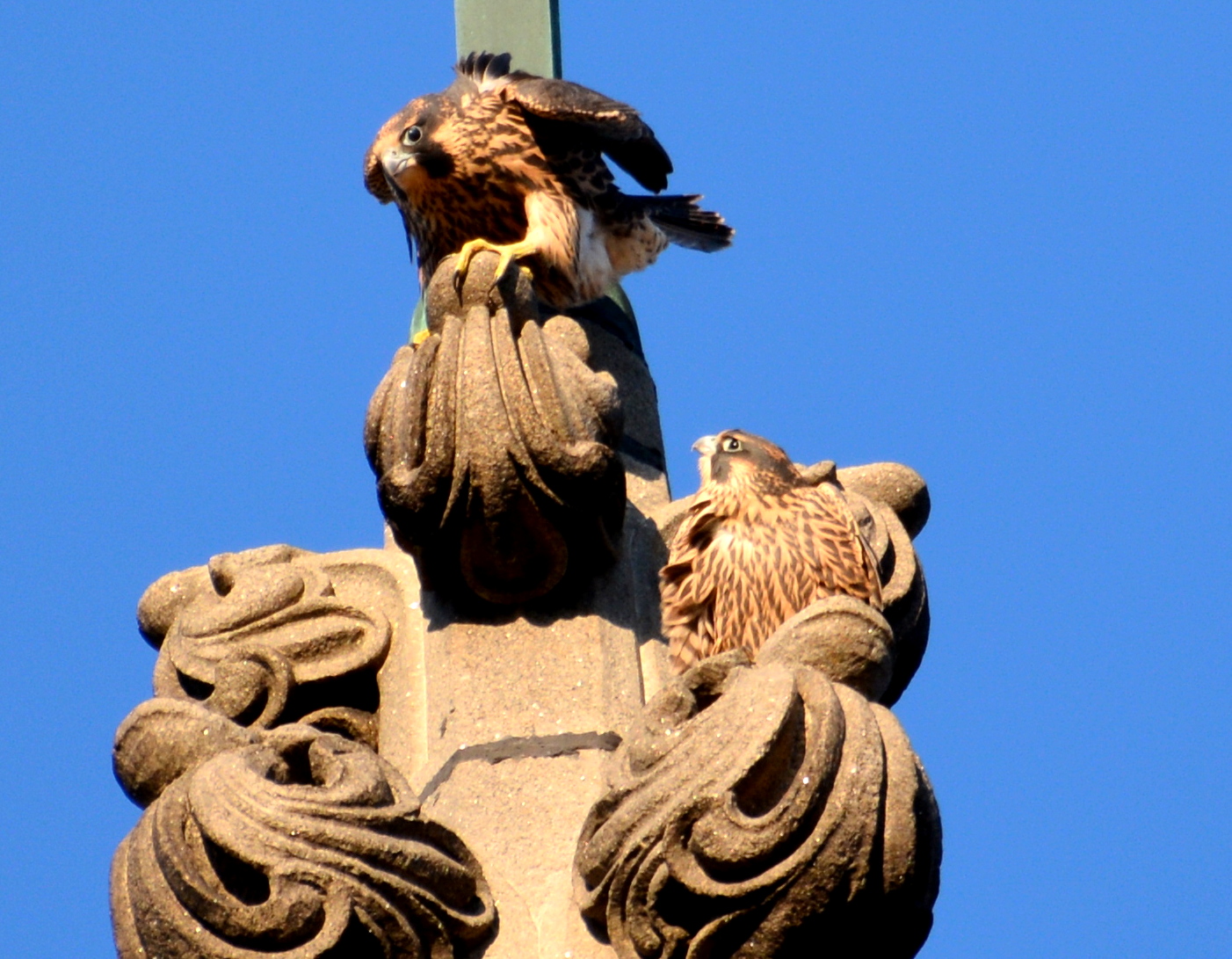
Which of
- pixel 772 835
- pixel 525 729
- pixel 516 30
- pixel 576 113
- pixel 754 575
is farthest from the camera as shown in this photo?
pixel 516 30

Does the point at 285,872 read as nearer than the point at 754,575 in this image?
Yes

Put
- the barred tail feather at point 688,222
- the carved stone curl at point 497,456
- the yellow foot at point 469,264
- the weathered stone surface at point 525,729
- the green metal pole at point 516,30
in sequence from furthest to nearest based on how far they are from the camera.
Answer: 1. the barred tail feather at point 688,222
2. the green metal pole at point 516,30
3. the yellow foot at point 469,264
4. the carved stone curl at point 497,456
5. the weathered stone surface at point 525,729

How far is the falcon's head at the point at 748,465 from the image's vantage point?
5.56 meters

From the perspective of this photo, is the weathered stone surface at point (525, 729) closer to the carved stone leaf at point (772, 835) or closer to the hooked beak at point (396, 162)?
the carved stone leaf at point (772, 835)

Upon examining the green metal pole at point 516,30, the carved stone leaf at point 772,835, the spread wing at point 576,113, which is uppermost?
the green metal pole at point 516,30

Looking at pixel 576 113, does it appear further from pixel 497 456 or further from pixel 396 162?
pixel 497 456

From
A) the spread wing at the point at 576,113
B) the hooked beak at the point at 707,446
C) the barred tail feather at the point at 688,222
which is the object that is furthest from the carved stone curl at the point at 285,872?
the barred tail feather at the point at 688,222

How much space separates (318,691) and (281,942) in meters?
1.01

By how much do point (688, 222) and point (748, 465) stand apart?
7.52ft

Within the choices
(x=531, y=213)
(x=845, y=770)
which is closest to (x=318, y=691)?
(x=845, y=770)

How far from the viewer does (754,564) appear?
17.3 ft

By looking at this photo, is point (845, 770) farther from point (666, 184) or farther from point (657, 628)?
point (666, 184)

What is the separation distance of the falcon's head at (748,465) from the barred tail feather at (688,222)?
1904mm

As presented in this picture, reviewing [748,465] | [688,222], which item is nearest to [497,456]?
[748,465]
